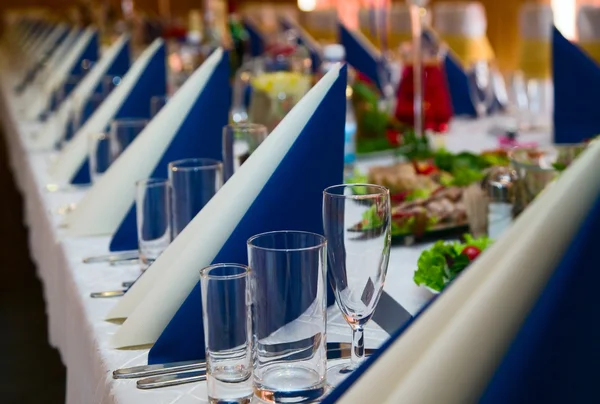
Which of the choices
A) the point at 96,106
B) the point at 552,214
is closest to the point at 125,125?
the point at 96,106

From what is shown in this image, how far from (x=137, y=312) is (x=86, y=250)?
0.48m

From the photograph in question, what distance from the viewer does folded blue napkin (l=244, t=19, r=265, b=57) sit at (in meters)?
3.89

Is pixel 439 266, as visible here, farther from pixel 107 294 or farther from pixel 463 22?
pixel 463 22

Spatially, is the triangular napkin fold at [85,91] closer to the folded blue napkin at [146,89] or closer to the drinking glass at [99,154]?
the folded blue napkin at [146,89]

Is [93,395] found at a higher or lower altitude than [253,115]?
lower

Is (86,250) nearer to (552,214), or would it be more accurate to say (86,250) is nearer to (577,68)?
(552,214)

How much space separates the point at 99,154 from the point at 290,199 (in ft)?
2.89

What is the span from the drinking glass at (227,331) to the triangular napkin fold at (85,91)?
1.70 m

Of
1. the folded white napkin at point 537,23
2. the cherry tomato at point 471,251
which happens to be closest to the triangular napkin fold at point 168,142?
the cherry tomato at point 471,251

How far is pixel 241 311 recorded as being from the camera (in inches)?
31.4

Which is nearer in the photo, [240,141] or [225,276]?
[225,276]

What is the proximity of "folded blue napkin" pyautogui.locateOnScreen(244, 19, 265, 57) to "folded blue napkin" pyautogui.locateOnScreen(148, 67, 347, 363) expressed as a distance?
2.82m

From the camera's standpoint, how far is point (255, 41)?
3.92 metres

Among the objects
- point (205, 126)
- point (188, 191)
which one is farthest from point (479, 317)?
point (205, 126)
